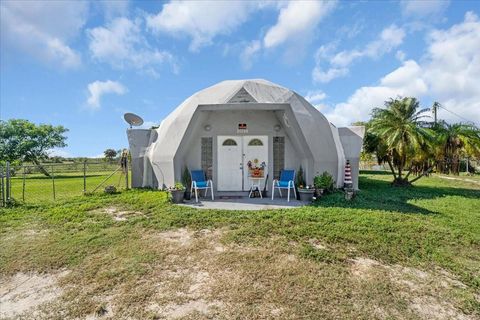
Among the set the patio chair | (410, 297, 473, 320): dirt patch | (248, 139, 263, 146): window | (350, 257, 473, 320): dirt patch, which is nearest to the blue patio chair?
(248, 139, 263, 146): window

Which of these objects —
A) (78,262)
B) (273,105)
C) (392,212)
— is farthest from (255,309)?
(273,105)

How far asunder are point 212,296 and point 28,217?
6480 millimetres

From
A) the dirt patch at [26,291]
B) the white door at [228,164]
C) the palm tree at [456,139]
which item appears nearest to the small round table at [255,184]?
the white door at [228,164]

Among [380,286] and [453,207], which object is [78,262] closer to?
[380,286]

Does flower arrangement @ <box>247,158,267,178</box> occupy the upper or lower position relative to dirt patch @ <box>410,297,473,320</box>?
upper

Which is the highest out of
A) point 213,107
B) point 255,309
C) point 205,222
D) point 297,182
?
point 213,107

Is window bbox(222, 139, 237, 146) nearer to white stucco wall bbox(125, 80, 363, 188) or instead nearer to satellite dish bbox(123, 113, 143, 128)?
white stucco wall bbox(125, 80, 363, 188)

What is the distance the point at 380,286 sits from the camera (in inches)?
158

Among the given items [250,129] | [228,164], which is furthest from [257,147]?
[228,164]

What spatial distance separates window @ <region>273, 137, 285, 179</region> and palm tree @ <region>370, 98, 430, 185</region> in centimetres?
589

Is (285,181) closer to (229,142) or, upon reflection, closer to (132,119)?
(229,142)

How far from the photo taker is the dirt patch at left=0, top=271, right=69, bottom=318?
3605 mm

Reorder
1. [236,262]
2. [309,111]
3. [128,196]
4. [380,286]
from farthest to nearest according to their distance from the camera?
1. [309,111]
2. [128,196]
3. [236,262]
4. [380,286]

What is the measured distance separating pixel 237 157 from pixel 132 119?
16.6ft
